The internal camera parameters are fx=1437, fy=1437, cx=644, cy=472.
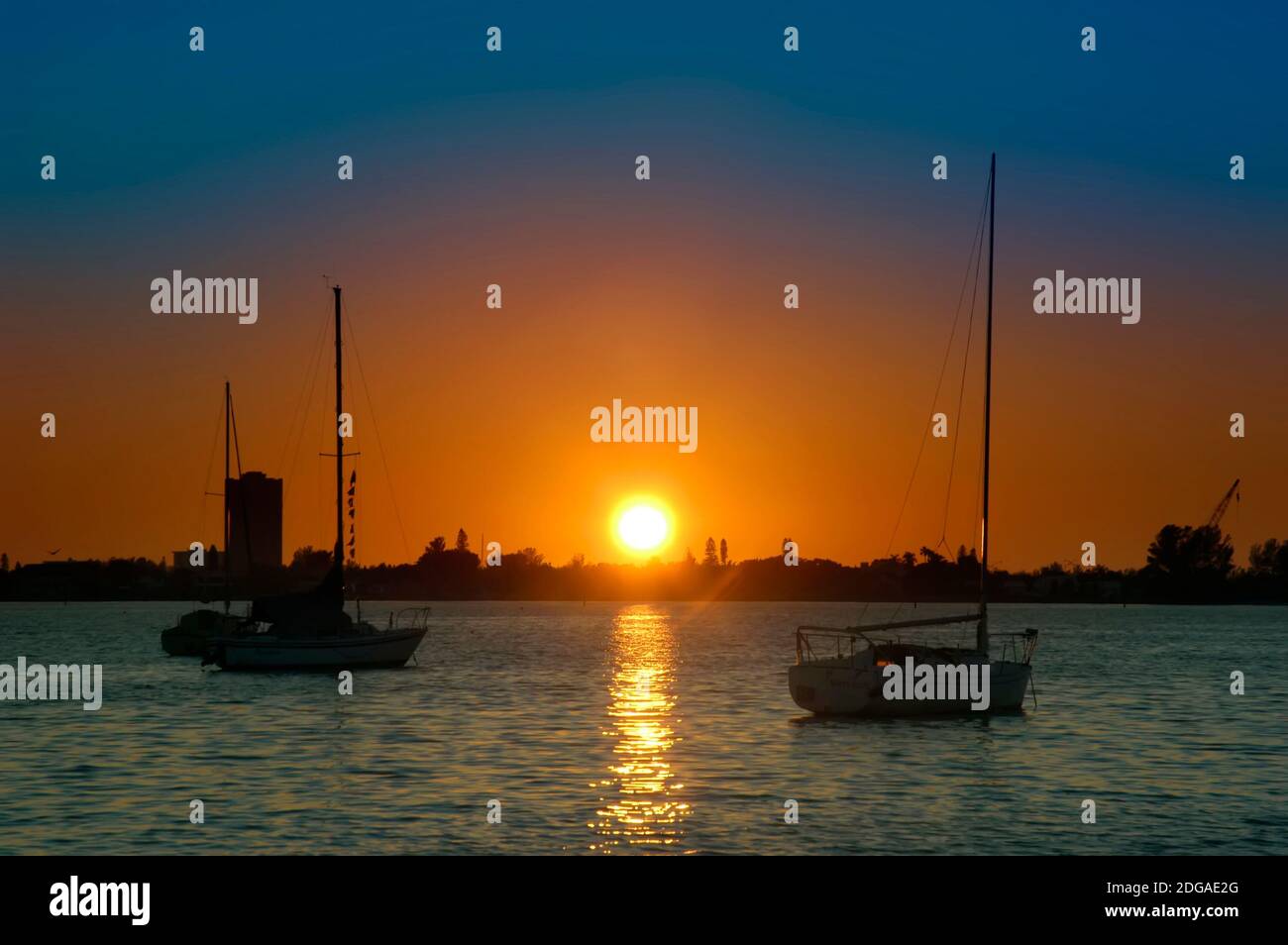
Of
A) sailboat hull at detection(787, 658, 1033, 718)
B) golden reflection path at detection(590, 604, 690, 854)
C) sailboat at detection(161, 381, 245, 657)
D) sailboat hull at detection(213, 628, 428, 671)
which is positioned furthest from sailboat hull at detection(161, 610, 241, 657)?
sailboat hull at detection(787, 658, 1033, 718)

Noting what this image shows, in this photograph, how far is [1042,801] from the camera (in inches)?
1576

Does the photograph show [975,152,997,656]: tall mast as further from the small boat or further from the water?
the small boat

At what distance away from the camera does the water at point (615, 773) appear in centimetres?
3297

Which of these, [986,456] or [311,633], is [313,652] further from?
[986,456]

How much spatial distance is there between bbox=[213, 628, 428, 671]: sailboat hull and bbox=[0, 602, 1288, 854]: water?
4.96 ft

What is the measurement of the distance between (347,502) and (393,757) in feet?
128

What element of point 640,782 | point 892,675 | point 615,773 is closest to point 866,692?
point 892,675

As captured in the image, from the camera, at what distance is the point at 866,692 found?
59.3 m

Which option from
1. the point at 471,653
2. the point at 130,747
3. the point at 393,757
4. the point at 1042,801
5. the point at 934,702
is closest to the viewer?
the point at 1042,801

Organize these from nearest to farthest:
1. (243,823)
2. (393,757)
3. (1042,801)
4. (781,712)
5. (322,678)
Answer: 1. (243,823)
2. (1042,801)
3. (393,757)
4. (781,712)
5. (322,678)

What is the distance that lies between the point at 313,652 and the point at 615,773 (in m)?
43.6
